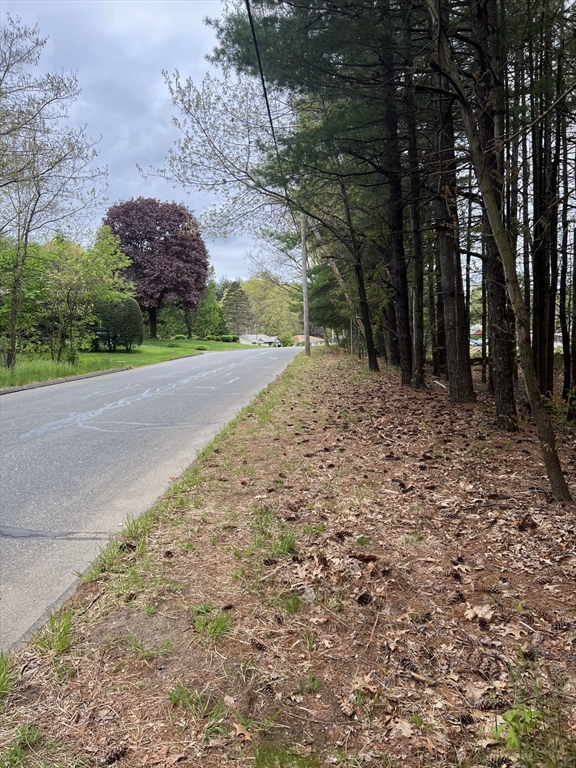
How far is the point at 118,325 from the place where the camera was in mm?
26047

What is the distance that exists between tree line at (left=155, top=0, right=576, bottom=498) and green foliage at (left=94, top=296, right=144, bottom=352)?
53.8 ft

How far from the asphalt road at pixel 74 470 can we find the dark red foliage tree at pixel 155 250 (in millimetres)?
28782

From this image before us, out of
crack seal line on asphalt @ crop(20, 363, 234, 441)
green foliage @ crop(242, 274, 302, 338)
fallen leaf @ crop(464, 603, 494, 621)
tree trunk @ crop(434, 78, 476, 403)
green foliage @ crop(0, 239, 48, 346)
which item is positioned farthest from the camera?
Answer: green foliage @ crop(242, 274, 302, 338)

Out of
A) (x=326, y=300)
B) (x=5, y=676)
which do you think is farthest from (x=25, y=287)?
(x=5, y=676)

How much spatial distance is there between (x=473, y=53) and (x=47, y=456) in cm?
729

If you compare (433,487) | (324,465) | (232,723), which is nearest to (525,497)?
(433,487)

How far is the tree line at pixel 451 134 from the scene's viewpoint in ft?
14.9

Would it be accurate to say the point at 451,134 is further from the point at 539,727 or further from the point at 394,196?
the point at 539,727

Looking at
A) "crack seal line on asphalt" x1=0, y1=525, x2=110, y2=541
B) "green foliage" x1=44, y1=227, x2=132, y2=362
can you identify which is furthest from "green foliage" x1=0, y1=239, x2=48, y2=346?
"crack seal line on asphalt" x1=0, y1=525, x2=110, y2=541

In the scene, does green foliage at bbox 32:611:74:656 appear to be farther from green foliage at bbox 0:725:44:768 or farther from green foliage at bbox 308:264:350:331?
green foliage at bbox 308:264:350:331

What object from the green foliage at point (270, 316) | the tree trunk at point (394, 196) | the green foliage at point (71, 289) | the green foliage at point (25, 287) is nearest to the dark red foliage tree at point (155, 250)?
the green foliage at point (270, 316)

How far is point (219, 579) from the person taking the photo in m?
2.86

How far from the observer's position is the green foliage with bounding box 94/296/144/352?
25.4 m

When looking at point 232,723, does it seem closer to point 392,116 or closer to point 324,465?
point 324,465
